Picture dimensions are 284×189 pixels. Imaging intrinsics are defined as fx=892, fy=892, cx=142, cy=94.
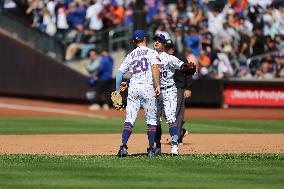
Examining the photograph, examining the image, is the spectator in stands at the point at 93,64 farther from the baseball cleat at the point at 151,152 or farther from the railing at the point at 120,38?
the baseball cleat at the point at 151,152

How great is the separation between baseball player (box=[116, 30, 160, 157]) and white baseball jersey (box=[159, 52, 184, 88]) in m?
0.53

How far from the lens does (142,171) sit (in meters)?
11.6

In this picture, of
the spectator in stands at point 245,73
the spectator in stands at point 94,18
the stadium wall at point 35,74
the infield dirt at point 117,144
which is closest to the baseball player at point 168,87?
the infield dirt at point 117,144

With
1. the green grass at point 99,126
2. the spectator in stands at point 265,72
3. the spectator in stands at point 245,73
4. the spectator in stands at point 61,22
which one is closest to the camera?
the green grass at point 99,126

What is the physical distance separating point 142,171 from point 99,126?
1078cm

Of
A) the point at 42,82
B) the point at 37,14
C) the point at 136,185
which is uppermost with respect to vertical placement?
the point at 37,14

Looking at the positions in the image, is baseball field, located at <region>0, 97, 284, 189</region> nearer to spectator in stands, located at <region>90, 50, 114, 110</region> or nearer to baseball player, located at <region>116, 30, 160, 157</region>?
baseball player, located at <region>116, 30, 160, 157</region>

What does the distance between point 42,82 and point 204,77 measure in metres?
5.50

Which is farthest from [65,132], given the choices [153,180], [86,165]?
[153,180]

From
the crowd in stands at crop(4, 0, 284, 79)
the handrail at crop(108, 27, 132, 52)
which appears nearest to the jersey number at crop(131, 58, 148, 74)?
the crowd in stands at crop(4, 0, 284, 79)

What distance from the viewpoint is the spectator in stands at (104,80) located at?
28.0 meters

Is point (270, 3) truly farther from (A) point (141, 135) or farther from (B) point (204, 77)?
(A) point (141, 135)

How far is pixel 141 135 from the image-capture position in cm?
1934

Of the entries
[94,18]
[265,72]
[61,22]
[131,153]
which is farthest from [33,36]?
[131,153]
